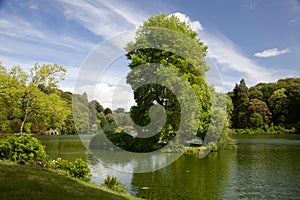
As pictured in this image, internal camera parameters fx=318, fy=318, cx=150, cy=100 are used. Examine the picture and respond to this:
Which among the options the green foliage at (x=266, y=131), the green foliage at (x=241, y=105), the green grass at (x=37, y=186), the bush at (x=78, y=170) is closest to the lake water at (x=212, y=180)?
the bush at (x=78, y=170)

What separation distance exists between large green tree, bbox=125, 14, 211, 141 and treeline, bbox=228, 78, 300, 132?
46789mm

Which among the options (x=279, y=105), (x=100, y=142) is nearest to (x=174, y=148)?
(x=100, y=142)

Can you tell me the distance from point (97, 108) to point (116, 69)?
26.4 feet

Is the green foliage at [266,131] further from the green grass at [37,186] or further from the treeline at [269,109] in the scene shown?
the green grass at [37,186]

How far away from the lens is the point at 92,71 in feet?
70.8

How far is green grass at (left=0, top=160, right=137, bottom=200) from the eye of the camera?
822 cm

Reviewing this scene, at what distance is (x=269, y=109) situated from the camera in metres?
77.4

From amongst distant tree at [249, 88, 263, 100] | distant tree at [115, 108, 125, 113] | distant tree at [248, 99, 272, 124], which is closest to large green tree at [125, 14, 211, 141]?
distant tree at [115, 108, 125, 113]

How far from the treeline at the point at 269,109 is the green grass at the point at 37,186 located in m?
66.5

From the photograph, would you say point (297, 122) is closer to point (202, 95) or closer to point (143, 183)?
point (202, 95)

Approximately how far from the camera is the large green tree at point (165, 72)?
28.1 m

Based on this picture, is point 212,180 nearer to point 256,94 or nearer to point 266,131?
point 266,131

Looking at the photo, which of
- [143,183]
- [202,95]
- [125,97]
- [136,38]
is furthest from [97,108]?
[143,183]

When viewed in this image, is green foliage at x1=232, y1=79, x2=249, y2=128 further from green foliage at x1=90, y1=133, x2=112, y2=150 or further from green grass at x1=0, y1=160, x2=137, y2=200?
green grass at x1=0, y1=160, x2=137, y2=200
